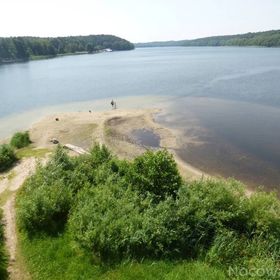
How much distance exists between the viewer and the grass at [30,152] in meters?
29.2

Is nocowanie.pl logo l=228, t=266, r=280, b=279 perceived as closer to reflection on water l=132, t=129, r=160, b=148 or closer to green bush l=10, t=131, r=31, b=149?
reflection on water l=132, t=129, r=160, b=148

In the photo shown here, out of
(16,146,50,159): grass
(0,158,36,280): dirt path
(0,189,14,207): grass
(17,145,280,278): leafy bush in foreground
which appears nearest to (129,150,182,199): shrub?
(17,145,280,278): leafy bush in foreground

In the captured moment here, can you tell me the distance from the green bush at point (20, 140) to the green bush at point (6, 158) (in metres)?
5.87

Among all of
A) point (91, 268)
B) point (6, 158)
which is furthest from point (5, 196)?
Result: point (91, 268)

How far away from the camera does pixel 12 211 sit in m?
17.6

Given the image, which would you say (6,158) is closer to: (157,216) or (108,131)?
(108,131)

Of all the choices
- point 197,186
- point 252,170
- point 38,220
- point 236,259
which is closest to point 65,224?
point 38,220

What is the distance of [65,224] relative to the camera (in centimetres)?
Answer: 1577

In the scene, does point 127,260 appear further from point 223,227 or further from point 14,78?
point 14,78

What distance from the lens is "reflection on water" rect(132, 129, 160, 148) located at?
34953 mm

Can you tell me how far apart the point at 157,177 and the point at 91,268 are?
5.98 metres

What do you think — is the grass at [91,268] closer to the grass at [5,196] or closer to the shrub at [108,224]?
the shrub at [108,224]

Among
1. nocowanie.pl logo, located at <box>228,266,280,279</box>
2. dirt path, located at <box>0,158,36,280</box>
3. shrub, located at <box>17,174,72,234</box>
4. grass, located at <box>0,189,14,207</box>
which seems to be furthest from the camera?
grass, located at <box>0,189,14,207</box>

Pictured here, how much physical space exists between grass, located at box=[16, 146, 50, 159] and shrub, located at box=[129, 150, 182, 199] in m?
14.3
